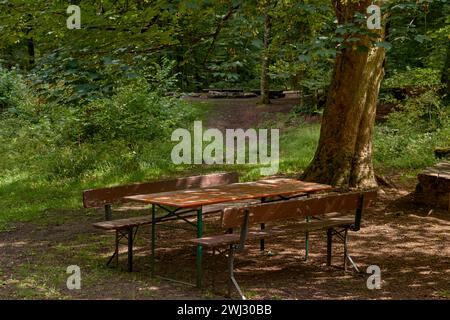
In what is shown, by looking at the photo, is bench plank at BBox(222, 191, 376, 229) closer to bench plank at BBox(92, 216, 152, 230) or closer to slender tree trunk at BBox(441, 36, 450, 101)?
bench plank at BBox(92, 216, 152, 230)

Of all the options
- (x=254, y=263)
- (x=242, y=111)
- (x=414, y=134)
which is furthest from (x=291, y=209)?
(x=242, y=111)

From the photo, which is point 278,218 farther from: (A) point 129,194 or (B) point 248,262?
(A) point 129,194

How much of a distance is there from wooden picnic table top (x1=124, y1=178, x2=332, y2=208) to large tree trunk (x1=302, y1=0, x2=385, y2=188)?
2682 millimetres

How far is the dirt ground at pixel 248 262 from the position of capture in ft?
19.7

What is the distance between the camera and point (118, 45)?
902 cm

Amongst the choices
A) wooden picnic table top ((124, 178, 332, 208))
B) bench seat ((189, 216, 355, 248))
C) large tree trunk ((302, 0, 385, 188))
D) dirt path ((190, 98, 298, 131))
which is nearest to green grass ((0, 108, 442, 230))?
large tree trunk ((302, 0, 385, 188))

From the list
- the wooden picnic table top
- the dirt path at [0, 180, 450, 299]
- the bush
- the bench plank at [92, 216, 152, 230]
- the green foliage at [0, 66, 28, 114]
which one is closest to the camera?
the dirt path at [0, 180, 450, 299]

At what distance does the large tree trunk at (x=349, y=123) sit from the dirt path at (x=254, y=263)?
865 millimetres

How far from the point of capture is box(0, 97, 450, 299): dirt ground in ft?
19.7

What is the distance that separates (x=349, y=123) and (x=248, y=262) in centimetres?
400

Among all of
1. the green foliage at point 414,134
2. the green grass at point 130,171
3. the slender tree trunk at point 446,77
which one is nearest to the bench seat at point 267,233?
the green grass at point 130,171

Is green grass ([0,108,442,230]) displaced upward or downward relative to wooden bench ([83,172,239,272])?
downward

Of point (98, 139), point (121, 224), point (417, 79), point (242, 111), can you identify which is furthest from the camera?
point (242, 111)

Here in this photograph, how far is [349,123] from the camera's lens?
1037 centimetres
